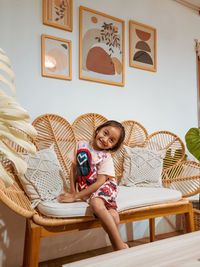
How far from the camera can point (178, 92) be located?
2.50 metres

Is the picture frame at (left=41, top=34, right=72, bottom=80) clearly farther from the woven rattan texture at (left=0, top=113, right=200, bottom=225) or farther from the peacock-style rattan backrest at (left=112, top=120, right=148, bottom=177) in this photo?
the peacock-style rattan backrest at (left=112, top=120, right=148, bottom=177)

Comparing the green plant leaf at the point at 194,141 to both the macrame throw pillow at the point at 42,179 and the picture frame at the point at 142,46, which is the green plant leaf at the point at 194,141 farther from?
the macrame throw pillow at the point at 42,179

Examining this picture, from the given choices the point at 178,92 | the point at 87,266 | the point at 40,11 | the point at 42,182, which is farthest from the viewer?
the point at 178,92

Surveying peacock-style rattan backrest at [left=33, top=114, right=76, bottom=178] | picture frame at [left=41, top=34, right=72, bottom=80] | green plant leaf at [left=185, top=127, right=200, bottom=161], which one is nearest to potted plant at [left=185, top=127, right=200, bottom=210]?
green plant leaf at [left=185, top=127, right=200, bottom=161]

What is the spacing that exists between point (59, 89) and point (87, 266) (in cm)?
144

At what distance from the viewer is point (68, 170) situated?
5.63ft

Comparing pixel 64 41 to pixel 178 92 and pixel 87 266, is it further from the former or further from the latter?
pixel 87 266

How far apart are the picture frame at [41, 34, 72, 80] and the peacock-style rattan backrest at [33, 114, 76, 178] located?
0.39 metres

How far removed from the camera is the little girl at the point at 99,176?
1224 mm

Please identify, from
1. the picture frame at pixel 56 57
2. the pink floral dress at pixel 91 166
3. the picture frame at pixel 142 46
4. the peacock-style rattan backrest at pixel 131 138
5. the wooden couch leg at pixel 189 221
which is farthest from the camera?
the picture frame at pixel 142 46

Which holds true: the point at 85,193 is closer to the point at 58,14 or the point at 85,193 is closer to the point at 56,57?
the point at 56,57

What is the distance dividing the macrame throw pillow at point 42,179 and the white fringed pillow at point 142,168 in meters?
0.63

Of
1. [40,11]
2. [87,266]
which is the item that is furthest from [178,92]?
[87,266]

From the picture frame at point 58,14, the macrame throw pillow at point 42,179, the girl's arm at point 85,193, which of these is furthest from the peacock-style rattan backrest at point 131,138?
the picture frame at point 58,14
